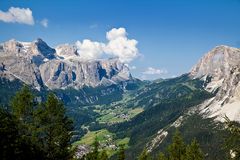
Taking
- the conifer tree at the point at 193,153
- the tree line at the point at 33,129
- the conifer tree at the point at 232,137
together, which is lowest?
the conifer tree at the point at 193,153

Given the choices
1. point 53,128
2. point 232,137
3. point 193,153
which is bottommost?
point 193,153

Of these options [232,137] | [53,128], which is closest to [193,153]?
[53,128]

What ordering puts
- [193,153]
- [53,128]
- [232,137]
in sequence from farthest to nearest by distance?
[193,153], [53,128], [232,137]

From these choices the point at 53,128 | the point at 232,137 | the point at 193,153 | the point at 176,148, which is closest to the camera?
the point at 232,137

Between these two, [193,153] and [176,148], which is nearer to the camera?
[193,153]

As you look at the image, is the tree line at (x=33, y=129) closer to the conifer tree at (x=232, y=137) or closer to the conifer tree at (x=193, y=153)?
the conifer tree at (x=193, y=153)

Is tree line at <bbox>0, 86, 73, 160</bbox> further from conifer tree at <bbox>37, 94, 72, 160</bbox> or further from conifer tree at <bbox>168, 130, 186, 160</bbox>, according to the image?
conifer tree at <bbox>168, 130, 186, 160</bbox>

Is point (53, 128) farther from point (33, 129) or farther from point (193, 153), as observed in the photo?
point (193, 153)

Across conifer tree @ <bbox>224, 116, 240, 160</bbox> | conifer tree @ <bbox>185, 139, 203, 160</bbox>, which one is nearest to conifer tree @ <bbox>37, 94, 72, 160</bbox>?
conifer tree @ <bbox>185, 139, 203, 160</bbox>

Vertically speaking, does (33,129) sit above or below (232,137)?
above

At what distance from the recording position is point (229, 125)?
27.2 metres

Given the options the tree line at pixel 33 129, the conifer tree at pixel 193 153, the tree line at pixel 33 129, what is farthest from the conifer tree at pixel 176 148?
the tree line at pixel 33 129

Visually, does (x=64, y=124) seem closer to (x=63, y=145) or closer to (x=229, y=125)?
(x=63, y=145)

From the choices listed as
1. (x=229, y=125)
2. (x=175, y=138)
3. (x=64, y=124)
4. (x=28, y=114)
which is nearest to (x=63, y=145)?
(x=64, y=124)
